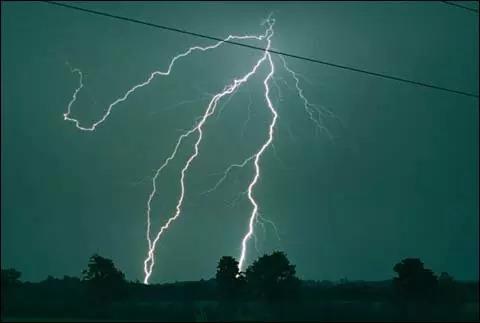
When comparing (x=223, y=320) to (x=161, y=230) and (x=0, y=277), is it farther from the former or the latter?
(x=0, y=277)

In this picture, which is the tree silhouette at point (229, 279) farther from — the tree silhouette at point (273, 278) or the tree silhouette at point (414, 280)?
the tree silhouette at point (414, 280)

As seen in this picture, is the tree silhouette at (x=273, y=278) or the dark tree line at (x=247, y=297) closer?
the dark tree line at (x=247, y=297)

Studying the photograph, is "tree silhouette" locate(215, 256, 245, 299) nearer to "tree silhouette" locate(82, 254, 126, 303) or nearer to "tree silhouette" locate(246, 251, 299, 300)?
"tree silhouette" locate(246, 251, 299, 300)

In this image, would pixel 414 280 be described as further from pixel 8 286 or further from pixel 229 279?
pixel 8 286

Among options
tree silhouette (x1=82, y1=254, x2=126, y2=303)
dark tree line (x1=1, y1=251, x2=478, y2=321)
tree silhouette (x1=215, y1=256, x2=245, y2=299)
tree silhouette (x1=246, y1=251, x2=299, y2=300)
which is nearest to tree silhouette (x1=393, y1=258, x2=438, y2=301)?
dark tree line (x1=1, y1=251, x2=478, y2=321)

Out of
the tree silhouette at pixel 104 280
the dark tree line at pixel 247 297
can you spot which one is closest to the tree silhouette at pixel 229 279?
the dark tree line at pixel 247 297
